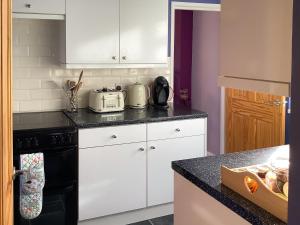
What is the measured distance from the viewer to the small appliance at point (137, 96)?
3633mm

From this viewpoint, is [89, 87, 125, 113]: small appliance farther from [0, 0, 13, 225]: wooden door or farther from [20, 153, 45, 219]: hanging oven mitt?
[0, 0, 13, 225]: wooden door

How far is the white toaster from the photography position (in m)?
3.38

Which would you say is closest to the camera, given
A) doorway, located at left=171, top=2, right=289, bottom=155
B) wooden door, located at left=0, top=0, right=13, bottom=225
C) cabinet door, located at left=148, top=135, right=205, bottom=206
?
wooden door, located at left=0, top=0, right=13, bottom=225

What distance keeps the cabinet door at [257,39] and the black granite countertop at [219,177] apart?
0.49 m

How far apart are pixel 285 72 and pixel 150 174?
7.44 ft

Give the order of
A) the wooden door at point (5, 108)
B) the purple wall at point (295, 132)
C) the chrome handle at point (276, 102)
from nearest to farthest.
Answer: the purple wall at point (295, 132), the wooden door at point (5, 108), the chrome handle at point (276, 102)

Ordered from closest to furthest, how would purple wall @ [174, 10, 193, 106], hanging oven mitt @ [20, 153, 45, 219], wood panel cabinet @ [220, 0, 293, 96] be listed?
1. wood panel cabinet @ [220, 0, 293, 96]
2. hanging oven mitt @ [20, 153, 45, 219]
3. purple wall @ [174, 10, 193, 106]

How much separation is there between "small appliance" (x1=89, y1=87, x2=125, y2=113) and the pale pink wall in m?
1.75

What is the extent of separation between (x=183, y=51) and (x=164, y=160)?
7.39 feet

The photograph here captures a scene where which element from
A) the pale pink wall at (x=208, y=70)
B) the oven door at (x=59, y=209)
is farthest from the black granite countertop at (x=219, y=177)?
the pale pink wall at (x=208, y=70)

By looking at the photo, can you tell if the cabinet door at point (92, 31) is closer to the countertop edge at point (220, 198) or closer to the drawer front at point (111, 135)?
the drawer front at point (111, 135)

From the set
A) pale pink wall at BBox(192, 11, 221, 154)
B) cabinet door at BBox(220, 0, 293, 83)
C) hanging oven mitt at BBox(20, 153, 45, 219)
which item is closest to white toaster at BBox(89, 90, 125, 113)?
hanging oven mitt at BBox(20, 153, 45, 219)

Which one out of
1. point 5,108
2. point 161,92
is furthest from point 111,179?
point 5,108

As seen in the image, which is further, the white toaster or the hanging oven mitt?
the white toaster
